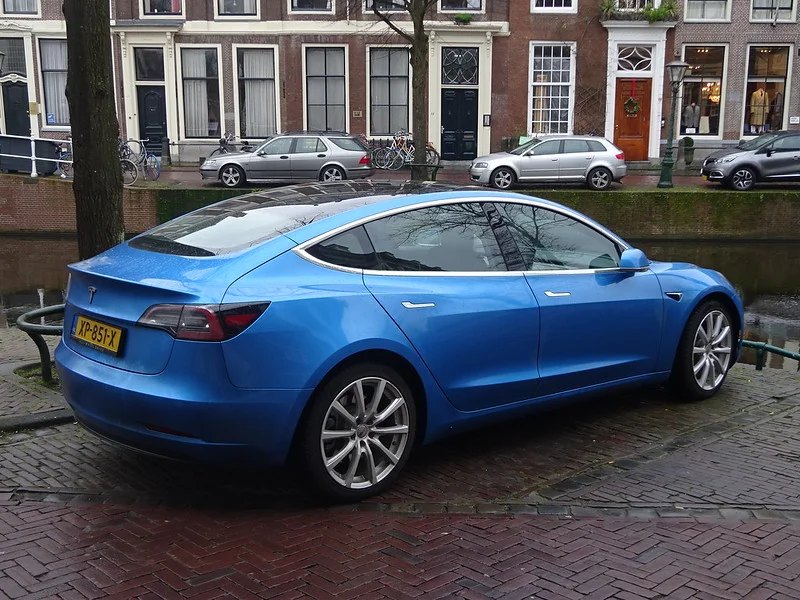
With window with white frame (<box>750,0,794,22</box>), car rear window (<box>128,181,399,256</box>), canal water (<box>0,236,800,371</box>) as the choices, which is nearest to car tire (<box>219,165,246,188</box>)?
canal water (<box>0,236,800,371</box>)

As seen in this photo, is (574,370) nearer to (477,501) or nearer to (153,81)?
(477,501)

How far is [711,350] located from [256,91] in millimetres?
25411

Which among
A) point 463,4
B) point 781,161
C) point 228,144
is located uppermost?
point 463,4

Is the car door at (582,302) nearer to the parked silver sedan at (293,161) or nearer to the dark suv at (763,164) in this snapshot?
the parked silver sedan at (293,161)

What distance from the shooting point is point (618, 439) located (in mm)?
5199

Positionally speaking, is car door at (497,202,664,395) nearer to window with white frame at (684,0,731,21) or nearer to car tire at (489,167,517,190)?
car tire at (489,167,517,190)

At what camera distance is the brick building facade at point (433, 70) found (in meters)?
28.6

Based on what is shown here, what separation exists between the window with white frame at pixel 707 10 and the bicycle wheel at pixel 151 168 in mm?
17942

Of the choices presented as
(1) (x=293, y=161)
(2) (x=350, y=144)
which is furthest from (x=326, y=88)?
(1) (x=293, y=161)

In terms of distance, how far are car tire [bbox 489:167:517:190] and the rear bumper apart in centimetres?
1847

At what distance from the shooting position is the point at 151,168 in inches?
920

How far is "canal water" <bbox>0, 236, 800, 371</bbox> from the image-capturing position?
39.1 feet

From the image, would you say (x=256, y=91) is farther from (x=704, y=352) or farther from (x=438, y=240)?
(x=438, y=240)

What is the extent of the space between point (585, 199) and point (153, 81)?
16.4 meters
